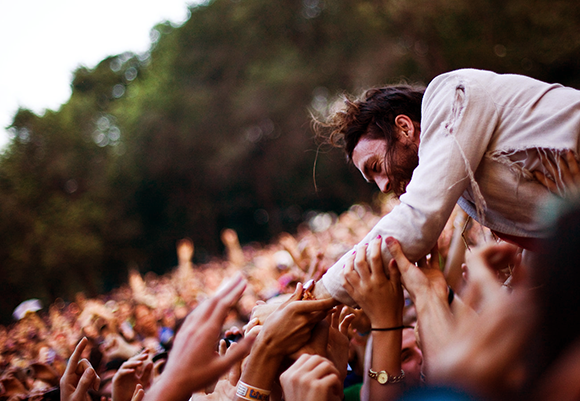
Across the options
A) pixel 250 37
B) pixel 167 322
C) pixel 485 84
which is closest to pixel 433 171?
pixel 485 84

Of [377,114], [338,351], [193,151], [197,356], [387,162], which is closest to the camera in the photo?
[197,356]

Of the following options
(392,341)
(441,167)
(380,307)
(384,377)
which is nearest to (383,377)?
(384,377)

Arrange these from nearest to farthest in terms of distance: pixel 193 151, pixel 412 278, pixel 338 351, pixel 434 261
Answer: pixel 412 278
pixel 434 261
pixel 338 351
pixel 193 151

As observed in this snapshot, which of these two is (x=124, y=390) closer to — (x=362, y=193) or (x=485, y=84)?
(x=485, y=84)

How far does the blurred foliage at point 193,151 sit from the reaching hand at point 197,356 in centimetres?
1614

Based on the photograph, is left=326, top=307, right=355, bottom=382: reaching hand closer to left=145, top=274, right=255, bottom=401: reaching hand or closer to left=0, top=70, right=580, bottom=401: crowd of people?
left=0, top=70, right=580, bottom=401: crowd of people

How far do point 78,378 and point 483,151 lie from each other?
1902 millimetres

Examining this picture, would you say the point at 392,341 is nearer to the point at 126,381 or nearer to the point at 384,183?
the point at 384,183

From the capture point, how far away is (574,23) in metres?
10.3

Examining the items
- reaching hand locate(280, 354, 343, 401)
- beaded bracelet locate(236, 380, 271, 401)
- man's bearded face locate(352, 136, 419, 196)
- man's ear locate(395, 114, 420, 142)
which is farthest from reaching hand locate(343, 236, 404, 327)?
man's ear locate(395, 114, 420, 142)

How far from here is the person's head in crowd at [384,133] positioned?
1.84 meters

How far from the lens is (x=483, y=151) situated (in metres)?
1.40

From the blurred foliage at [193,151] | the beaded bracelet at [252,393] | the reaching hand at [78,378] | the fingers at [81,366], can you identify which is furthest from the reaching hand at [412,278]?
the blurred foliage at [193,151]

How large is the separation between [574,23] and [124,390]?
12.3 metres
